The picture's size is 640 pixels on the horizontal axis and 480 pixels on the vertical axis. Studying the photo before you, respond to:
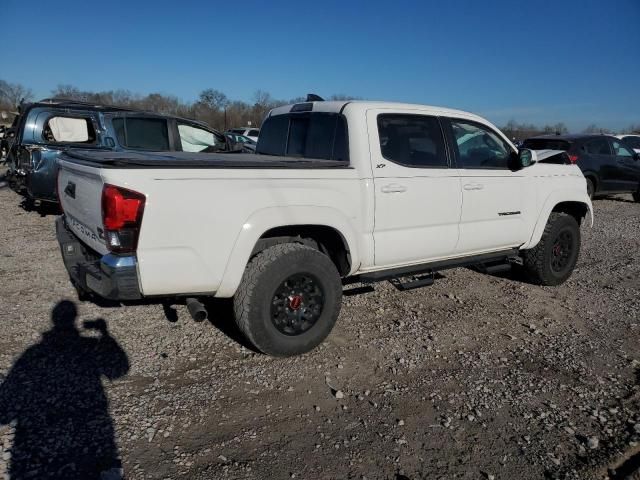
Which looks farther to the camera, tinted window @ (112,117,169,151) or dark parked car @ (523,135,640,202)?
dark parked car @ (523,135,640,202)

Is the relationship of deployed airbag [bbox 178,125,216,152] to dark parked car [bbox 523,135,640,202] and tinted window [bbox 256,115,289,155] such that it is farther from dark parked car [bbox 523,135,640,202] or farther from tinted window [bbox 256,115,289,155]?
→ dark parked car [bbox 523,135,640,202]

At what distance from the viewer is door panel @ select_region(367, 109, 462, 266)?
399cm

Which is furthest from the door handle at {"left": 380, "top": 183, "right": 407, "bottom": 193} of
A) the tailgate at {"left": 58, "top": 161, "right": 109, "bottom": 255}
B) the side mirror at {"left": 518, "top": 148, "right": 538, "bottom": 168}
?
the tailgate at {"left": 58, "top": 161, "right": 109, "bottom": 255}

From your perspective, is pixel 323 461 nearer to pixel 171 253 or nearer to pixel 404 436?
pixel 404 436

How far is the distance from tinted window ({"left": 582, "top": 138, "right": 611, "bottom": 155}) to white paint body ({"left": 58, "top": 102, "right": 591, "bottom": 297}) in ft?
25.7

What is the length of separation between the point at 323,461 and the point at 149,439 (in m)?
0.99

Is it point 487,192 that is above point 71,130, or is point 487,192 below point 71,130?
below

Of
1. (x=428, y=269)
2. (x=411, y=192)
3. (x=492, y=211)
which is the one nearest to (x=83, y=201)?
(x=411, y=192)

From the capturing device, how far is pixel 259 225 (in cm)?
334

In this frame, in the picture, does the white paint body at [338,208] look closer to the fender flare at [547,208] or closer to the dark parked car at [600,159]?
the fender flare at [547,208]

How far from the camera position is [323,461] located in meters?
2.59

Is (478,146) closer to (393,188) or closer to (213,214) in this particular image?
(393,188)

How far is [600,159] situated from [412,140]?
1003 centimetres

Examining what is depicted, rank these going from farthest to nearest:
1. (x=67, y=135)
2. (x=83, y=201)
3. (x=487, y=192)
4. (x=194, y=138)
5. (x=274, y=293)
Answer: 1. (x=194, y=138)
2. (x=67, y=135)
3. (x=487, y=192)
4. (x=274, y=293)
5. (x=83, y=201)
